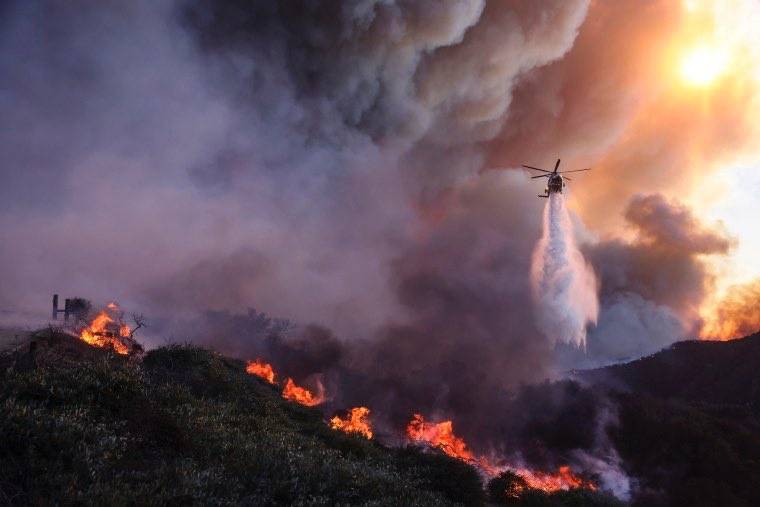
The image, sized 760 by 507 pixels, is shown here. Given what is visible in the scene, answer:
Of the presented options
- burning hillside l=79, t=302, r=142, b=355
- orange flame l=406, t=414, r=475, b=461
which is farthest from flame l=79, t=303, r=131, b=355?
orange flame l=406, t=414, r=475, b=461

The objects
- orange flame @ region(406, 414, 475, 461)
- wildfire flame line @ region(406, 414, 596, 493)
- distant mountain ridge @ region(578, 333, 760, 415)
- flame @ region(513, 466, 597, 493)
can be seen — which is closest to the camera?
flame @ region(513, 466, 597, 493)

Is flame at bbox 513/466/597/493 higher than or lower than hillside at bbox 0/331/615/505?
lower

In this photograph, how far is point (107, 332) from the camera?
39219mm

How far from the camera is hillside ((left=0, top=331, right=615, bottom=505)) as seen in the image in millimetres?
8016

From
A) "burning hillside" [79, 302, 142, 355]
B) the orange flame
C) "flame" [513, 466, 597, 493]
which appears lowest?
"flame" [513, 466, 597, 493]

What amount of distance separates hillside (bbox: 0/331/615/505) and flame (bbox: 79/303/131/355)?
19852mm

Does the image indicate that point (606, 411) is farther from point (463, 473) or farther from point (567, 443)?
point (463, 473)

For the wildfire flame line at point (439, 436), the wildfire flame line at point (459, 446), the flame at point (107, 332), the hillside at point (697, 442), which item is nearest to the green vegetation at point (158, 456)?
the flame at point (107, 332)

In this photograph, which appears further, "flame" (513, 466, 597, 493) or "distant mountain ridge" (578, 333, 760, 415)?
"distant mountain ridge" (578, 333, 760, 415)

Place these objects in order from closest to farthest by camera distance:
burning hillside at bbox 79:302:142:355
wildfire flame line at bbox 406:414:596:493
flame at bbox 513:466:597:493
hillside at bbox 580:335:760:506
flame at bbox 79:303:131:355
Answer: burning hillside at bbox 79:302:142:355 → flame at bbox 79:303:131:355 → flame at bbox 513:466:597:493 → wildfire flame line at bbox 406:414:596:493 → hillside at bbox 580:335:760:506

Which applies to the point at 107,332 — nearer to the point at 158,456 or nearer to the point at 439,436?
the point at 158,456

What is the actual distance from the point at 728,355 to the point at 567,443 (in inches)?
3379

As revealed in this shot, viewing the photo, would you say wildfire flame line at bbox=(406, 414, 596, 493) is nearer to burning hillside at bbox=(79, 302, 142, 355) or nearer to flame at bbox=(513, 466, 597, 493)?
flame at bbox=(513, 466, 597, 493)

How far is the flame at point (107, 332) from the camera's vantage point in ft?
119
